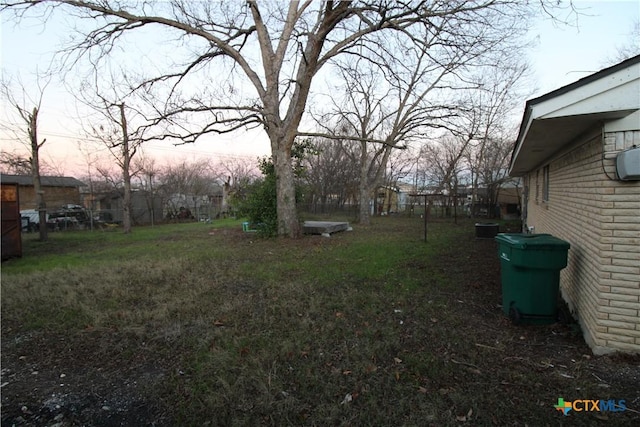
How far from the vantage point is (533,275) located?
375 centimetres

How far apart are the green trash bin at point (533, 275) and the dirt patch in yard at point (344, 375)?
20cm

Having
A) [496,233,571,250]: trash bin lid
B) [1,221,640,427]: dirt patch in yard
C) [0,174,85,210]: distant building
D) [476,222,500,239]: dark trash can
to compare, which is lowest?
[1,221,640,427]: dirt patch in yard

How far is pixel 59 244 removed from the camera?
12.5m

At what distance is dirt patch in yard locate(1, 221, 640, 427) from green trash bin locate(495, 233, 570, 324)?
199 millimetres

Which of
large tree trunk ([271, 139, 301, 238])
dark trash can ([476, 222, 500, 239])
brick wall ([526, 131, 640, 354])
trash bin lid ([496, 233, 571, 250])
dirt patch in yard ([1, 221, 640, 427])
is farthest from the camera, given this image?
dark trash can ([476, 222, 500, 239])

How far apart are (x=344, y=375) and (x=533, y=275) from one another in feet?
8.25

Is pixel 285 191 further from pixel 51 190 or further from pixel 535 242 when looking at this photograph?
pixel 51 190

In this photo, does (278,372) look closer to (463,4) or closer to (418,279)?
(418,279)

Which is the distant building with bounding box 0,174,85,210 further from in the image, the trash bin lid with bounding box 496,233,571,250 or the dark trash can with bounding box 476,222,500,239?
the trash bin lid with bounding box 496,233,571,250

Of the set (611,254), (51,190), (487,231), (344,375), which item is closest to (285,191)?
(487,231)

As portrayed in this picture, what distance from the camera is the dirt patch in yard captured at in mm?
2459

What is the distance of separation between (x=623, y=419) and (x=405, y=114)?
17.3 m

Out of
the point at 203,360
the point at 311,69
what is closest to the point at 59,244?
the point at 311,69

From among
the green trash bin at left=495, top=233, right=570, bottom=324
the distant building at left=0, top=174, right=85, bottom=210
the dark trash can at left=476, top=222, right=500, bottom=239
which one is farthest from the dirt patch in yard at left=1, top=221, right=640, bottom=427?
the distant building at left=0, top=174, right=85, bottom=210
